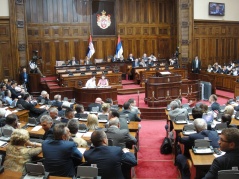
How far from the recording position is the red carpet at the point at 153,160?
630cm

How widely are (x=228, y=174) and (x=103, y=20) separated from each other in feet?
52.8

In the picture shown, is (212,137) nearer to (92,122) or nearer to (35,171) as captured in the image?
(92,122)

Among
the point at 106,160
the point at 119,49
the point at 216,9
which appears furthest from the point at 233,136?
the point at 216,9

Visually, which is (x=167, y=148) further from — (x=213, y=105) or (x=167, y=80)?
(x=167, y=80)

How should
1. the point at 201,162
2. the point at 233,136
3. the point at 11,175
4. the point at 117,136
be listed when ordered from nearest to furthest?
the point at 233,136 → the point at 11,175 → the point at 201,162 → the point at 117,136

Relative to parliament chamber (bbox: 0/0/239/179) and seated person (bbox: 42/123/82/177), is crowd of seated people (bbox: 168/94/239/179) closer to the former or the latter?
seated person (bbox: 42/123/82/177)

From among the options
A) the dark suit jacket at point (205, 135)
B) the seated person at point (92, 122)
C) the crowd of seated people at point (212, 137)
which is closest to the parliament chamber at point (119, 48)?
the crowd of seated people at point (212, 137)

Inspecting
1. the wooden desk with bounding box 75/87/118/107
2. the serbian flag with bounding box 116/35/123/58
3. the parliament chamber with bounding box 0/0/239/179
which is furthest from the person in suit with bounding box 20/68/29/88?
the serbian flag with bounding box 116/35/123/58

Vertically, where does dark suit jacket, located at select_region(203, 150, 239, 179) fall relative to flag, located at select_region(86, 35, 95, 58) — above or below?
below

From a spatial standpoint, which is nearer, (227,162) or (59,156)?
(227,162)

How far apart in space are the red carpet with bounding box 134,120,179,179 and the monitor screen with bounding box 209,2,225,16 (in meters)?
11.6

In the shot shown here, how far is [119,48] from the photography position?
18328 millimetres

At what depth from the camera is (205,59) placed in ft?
63.8

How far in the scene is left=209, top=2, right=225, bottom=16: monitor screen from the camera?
738 inches
